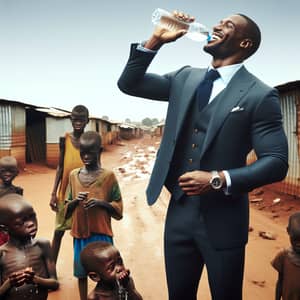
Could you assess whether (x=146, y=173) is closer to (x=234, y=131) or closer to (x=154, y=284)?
(x=154, y=284)

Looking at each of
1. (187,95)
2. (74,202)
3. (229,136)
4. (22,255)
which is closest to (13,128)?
(74,202)

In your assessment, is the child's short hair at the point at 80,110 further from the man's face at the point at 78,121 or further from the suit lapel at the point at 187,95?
the suit lapel at the point at 187,95

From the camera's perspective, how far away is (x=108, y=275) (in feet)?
6.52

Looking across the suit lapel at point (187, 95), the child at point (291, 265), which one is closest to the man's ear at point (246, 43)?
the suit lapel at point (187, 95)

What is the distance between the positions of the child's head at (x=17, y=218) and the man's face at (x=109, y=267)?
44cm

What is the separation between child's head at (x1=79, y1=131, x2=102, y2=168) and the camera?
2.71 meters

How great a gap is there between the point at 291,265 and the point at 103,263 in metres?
1.25

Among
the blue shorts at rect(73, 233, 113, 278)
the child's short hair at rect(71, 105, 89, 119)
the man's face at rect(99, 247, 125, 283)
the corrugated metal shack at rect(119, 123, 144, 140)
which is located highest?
the child's short hair at rect(71, 105, 89, 119)

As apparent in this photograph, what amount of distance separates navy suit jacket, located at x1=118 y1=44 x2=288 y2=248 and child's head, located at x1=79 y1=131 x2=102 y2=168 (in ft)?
2.67

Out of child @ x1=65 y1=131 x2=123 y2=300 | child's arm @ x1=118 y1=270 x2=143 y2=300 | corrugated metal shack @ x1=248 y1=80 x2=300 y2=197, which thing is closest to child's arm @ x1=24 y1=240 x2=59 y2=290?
child's arm @ x1=118 y1=270 x2=143 y2=300

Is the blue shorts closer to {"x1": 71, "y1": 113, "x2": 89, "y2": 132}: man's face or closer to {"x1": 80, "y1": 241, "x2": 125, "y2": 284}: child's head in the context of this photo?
{"x1": 80, "y1": 241, "x2": 125, "y2": 284}: child's head

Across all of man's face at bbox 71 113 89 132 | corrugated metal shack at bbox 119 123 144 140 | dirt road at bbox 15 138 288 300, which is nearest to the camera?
man's face at bbox 71 113 89 132

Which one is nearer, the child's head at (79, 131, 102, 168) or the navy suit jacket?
the navy suit jacket

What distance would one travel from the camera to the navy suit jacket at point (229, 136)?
1.69 meters
